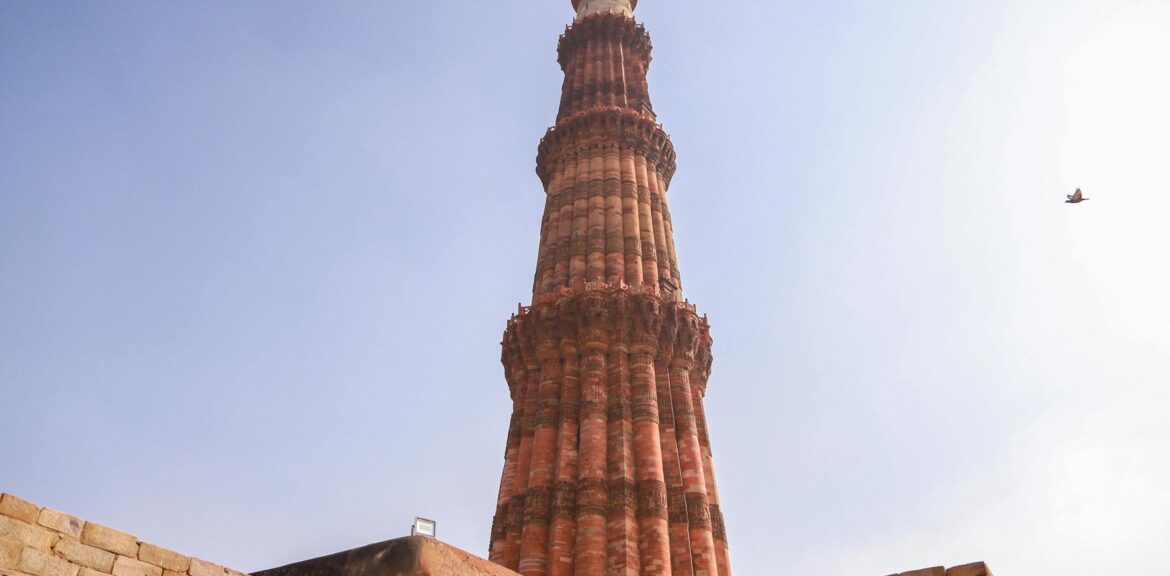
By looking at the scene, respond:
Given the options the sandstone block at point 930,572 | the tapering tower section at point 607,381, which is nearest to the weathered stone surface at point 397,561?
the sandstone block at point 930,572

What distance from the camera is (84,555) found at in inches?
236

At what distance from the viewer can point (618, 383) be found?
17156mm

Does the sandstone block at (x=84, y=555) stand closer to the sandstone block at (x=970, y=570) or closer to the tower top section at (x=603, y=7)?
the sandstone block at (x=970, y=570)

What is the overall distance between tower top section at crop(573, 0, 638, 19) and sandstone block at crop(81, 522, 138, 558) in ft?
83.8

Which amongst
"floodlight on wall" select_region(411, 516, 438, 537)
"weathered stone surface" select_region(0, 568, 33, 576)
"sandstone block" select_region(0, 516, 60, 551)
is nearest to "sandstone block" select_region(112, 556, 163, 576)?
"sandstone block" select_region(0, 516, 60, 551)

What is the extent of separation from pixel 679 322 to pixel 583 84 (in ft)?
33.4

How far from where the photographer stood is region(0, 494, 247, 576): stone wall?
18.5 ft

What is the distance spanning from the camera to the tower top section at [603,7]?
2930 cm

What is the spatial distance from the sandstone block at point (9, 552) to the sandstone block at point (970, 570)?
7152mm

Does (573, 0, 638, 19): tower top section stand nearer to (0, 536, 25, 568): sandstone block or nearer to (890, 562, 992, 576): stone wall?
(890, 562, 992, 576): stone wall

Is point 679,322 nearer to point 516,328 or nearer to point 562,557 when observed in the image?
point 516,328

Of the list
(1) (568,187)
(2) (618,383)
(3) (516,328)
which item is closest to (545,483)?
(2) (618,383)

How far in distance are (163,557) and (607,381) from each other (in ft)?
37.9

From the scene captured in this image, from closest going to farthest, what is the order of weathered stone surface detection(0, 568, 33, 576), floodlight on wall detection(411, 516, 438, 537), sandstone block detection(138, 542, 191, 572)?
weathered stone surface detection(0, 568, 33, 576) < sandstone block detection(138, 542, 191, 572) < floodlight on wall detection(411, 516, 438, 537)
